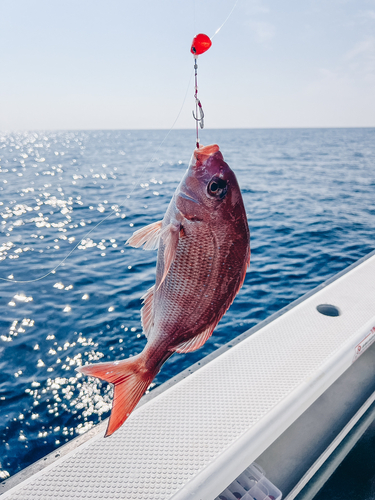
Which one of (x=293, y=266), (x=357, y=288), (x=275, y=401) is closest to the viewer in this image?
(x=275, y=401)

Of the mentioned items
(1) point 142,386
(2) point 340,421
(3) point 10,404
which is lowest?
(3) point 10,404

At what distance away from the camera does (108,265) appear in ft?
32.3

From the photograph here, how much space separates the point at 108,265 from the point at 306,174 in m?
22.5

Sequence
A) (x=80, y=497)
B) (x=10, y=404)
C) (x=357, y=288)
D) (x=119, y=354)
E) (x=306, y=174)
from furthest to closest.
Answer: (x=306, y=174)
(x=119, y=354)
(x=10, y=404)
(x=357, y=288)
(x=80, y=497)

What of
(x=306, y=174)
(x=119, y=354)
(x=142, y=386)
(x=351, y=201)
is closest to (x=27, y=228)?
(x=119, y=354)

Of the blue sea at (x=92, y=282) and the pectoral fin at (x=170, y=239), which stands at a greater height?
the pectoral fin at (x=170, y=239)

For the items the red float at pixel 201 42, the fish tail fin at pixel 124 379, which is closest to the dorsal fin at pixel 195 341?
the fish tail fin at pixel 124 379

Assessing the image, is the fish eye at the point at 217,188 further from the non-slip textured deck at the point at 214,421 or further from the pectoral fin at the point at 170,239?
the non-slip textured deck at the point at 214,421

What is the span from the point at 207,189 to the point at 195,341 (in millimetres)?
729

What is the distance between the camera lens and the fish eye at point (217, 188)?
161 cm

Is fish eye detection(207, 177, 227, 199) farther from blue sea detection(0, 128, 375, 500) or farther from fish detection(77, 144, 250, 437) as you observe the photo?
blue sea detection(0, 128, 375, 500)

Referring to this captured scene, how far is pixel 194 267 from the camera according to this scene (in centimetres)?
160

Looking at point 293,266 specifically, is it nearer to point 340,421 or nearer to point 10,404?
point 340,421

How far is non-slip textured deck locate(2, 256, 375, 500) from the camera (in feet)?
7.57
